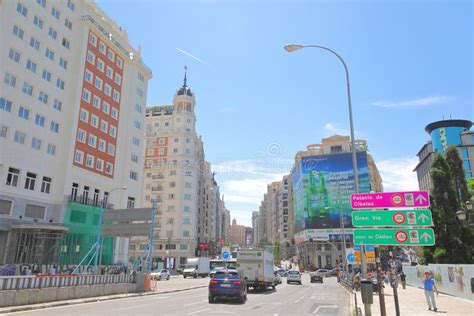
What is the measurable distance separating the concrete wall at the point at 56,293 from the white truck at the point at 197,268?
120 feet

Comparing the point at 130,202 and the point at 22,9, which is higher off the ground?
the point at 22,9

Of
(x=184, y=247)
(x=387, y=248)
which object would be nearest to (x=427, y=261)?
(x=387, y=248)

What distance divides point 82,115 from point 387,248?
40851 millimetres

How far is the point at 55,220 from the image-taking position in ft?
127

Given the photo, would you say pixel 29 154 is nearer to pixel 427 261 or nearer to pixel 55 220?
pixel 55 220

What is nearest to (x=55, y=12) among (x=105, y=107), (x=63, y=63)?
(x=63, y=63)

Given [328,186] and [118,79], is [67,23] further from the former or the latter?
[328,186]

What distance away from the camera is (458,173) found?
37.1 metres

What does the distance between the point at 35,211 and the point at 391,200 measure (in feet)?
119

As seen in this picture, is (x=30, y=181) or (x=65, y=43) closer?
(x=30, y=181)

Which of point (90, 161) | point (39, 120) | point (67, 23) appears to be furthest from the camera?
point (90, 161)

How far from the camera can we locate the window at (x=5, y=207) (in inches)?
1312

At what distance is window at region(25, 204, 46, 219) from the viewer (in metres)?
35.9

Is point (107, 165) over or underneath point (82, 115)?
underneath
